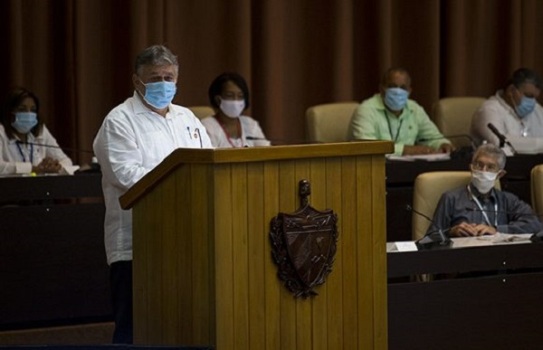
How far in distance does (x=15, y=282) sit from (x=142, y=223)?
2.31 metres

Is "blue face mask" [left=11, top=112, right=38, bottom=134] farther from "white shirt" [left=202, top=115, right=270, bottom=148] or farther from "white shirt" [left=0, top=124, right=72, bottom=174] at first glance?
"white shirt" [left=202, top=115, right=270, bottom=148]

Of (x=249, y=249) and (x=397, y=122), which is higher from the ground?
(x=397, y=122)

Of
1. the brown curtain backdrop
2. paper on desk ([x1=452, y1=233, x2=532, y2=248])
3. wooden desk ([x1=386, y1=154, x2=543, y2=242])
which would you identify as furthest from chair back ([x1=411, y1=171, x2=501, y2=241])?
the brown curtain backdrop

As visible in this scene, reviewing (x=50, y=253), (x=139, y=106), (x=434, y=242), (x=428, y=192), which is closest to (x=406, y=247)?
(x=434, y=242)

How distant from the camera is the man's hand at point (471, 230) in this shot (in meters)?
6.01

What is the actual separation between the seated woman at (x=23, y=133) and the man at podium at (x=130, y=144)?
89.8 inches

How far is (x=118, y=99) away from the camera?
28.7 ft

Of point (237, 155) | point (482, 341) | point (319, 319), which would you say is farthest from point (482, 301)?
point (237, 155)

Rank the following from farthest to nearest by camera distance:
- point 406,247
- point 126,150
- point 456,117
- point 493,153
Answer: point 456,117
point 493,153
point 406,247
point 126,150

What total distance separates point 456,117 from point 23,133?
3.08 meters

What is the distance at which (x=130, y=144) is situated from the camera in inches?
185

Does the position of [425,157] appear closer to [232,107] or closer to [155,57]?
[232,107]

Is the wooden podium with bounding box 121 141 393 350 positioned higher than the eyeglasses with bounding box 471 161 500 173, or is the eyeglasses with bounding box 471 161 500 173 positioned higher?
the eyeglasses with bounding box 471 161 500 173

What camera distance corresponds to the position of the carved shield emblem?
3.95m
